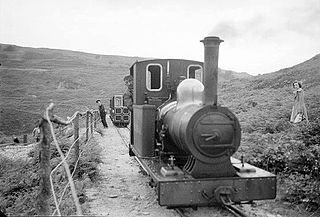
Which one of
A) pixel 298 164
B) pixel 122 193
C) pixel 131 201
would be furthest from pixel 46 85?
pixel 298 164

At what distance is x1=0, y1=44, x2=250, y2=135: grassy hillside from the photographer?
2986 cm

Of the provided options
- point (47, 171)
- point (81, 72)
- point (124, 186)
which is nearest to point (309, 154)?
point (124, 186)

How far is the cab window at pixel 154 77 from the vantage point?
752cm

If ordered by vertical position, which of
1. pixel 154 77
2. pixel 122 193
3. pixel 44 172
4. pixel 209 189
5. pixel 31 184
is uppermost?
pixel 154 77

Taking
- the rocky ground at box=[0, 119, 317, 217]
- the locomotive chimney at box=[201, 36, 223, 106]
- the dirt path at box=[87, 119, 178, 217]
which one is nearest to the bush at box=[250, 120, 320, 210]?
the rocky ground at box=[0, 119, 317, 217]

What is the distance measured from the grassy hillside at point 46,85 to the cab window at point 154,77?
783 inches

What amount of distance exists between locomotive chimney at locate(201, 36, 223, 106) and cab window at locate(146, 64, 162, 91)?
2449 millimetres

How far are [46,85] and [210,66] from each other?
5121 centimetres

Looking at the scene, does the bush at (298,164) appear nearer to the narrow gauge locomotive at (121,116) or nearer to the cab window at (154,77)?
the cab window at (154,77)

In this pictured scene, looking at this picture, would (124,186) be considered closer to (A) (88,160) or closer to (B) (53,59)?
(A) (88,160)

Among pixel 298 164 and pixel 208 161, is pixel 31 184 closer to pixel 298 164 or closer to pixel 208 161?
Answer: pixel 208 161

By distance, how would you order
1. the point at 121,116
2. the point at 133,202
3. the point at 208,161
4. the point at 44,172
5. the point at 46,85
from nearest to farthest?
1. the point at 44,172
2. the point at 208,161
3. the point at 133,202
4. the point at 121,116
5. the point at 46,85

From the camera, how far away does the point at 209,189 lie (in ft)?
16.6

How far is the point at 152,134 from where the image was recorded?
6598 mm
